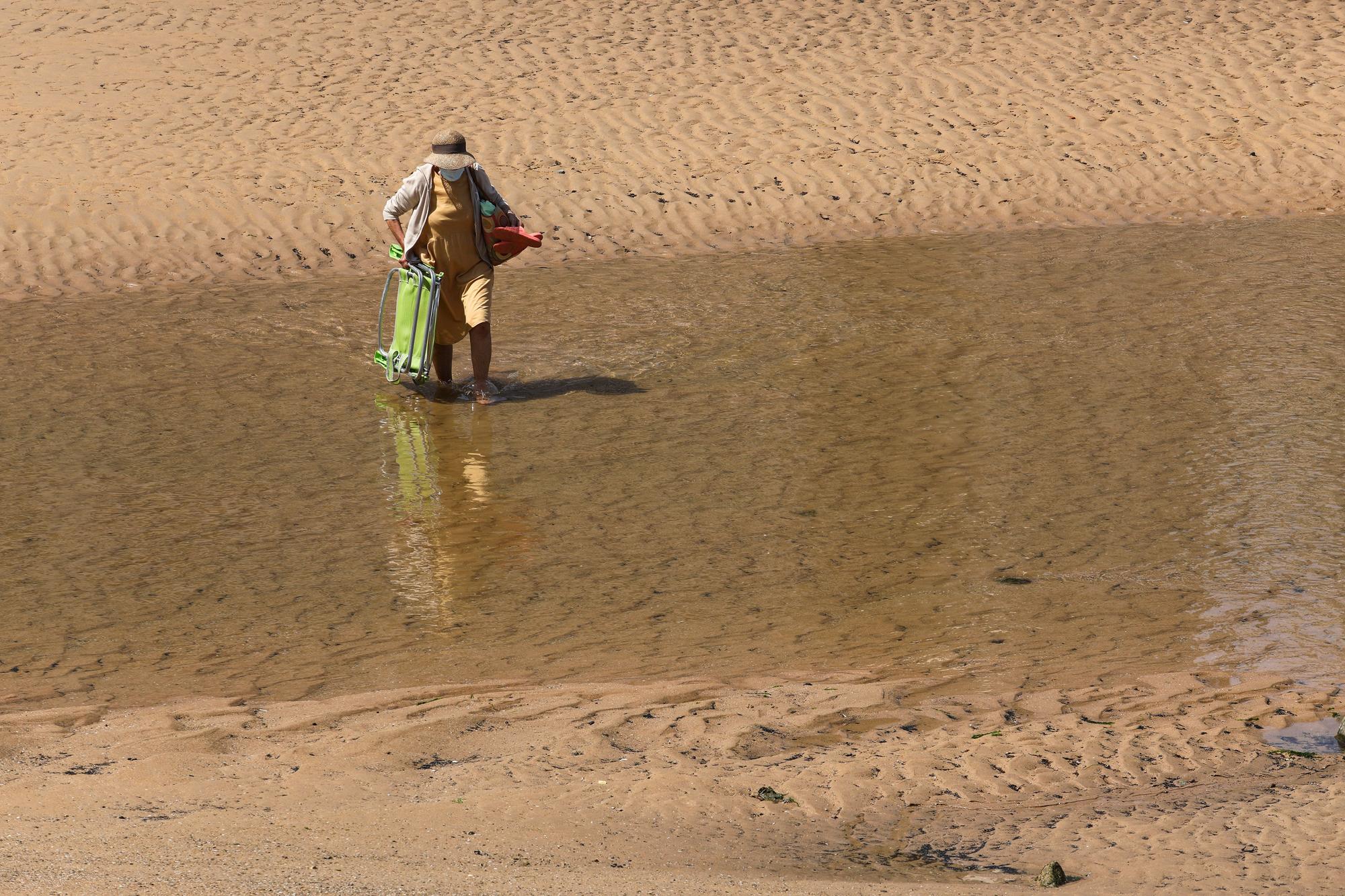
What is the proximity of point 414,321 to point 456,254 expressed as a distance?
435 mm

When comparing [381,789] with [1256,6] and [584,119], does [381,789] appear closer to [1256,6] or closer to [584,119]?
[584,119]

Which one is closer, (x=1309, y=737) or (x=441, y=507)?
(x=1309, y=737)

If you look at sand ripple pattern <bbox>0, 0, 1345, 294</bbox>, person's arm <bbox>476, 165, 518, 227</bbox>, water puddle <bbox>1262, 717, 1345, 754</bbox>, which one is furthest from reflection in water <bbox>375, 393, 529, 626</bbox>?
sand ripple pattern <bbox>0, 0, 1345, 294</bbox>

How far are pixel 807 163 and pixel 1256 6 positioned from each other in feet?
22.6

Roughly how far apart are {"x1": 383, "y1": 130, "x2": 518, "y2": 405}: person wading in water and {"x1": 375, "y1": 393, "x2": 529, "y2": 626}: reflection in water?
426 mm

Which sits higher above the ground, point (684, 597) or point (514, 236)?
point (514, 236)

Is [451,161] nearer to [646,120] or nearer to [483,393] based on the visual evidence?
[483,393]

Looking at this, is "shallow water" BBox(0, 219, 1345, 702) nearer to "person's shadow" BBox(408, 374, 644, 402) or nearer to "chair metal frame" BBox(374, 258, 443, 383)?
"person's shadow" BBox(408, 374, 644, 402)

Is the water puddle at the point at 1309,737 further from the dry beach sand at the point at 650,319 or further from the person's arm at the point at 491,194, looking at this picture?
the person's arm at the point at 491,194

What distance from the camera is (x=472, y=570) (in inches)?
234

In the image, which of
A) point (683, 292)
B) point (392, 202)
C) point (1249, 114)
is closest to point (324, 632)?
point (392, 202)

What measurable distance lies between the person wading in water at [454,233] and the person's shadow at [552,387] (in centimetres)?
29

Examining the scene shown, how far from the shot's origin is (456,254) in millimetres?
7965

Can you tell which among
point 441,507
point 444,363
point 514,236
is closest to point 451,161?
A: point 514,236
